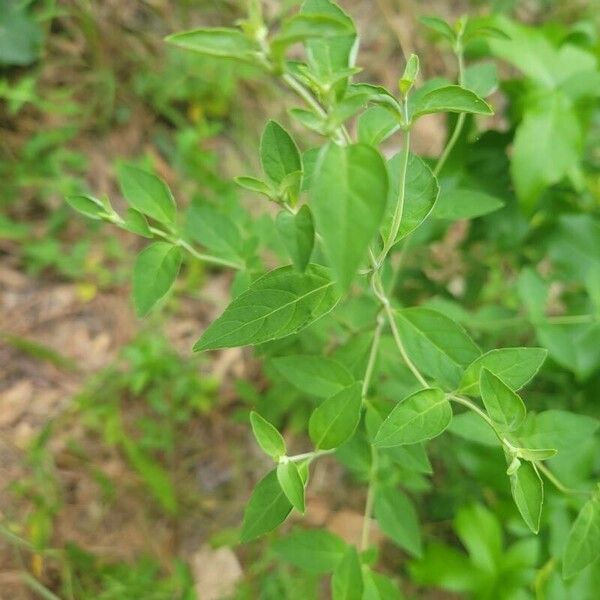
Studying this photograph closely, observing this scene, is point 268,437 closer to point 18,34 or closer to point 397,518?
point 397,518

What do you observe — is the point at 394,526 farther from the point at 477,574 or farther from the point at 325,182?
the point at 325,182

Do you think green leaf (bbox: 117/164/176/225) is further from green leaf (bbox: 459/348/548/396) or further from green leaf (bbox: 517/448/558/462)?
green leaf (bbox: 517/448/558/462)

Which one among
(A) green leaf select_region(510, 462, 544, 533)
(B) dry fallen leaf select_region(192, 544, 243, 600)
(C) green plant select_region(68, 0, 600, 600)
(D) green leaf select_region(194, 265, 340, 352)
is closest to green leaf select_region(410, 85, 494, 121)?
(C) green plant select_region(68, 0, 600, 600)

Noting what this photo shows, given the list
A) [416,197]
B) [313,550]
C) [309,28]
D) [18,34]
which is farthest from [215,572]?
[18,34]

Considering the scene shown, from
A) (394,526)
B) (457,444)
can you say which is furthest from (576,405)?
(394,526)

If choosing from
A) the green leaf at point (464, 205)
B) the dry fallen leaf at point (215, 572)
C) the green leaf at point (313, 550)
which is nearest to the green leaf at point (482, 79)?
the green leaf at point (464, 205)

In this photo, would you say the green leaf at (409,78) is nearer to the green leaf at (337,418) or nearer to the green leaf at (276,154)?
the green leaf at (276,154)
